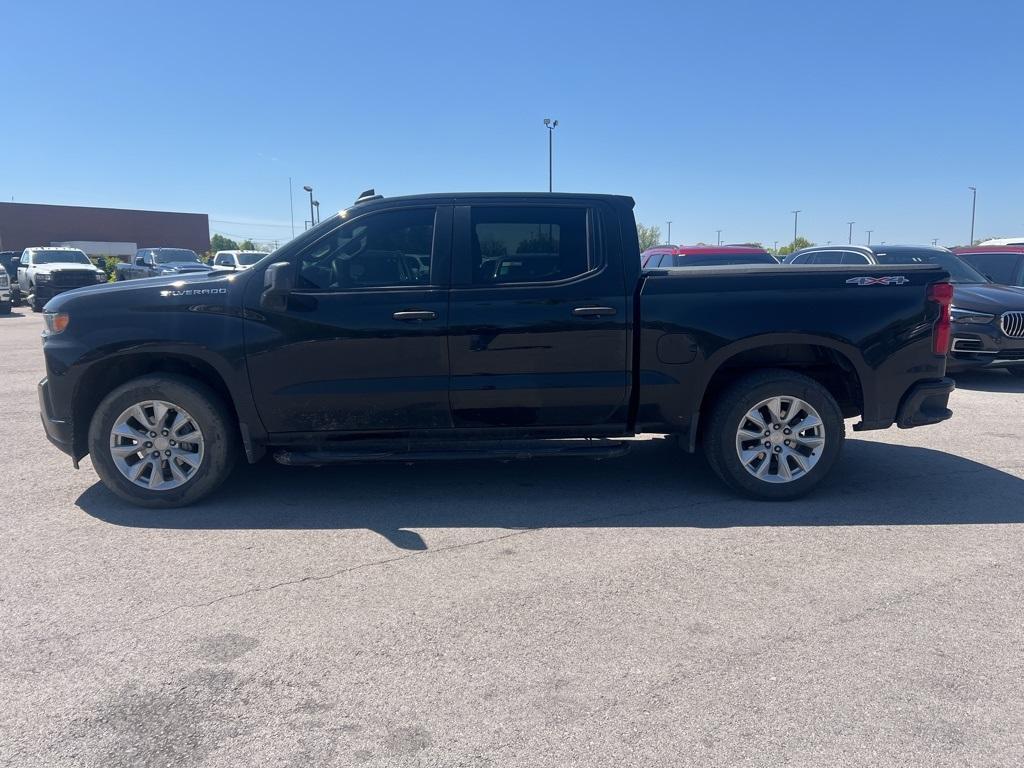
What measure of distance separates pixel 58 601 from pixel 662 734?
9.66 feet

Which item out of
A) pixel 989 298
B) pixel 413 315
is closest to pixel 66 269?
pixel 413 315

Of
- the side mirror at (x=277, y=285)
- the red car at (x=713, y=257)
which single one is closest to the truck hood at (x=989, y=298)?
the red car at (x=713, y=257)

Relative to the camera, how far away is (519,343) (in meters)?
4.87

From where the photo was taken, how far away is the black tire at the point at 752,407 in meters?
4.98

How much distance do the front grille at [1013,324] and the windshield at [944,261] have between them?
4.17ft

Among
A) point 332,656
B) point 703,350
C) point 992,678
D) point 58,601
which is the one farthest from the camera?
point 703,350

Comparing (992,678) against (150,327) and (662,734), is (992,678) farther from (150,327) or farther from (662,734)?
(150,327)

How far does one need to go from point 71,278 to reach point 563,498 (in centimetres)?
2319

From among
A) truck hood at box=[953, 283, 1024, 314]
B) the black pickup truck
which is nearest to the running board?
the black pickup truck

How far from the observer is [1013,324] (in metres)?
9.05

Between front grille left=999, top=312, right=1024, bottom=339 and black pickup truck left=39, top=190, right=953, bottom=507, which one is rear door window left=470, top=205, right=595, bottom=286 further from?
front grille left=999, top=312, right=1024, bottom=339

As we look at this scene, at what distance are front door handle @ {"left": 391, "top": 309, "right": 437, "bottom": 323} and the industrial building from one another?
5796 centimetres

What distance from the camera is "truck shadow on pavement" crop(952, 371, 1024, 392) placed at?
9297 mm

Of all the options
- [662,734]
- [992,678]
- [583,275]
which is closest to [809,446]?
[583,275]
